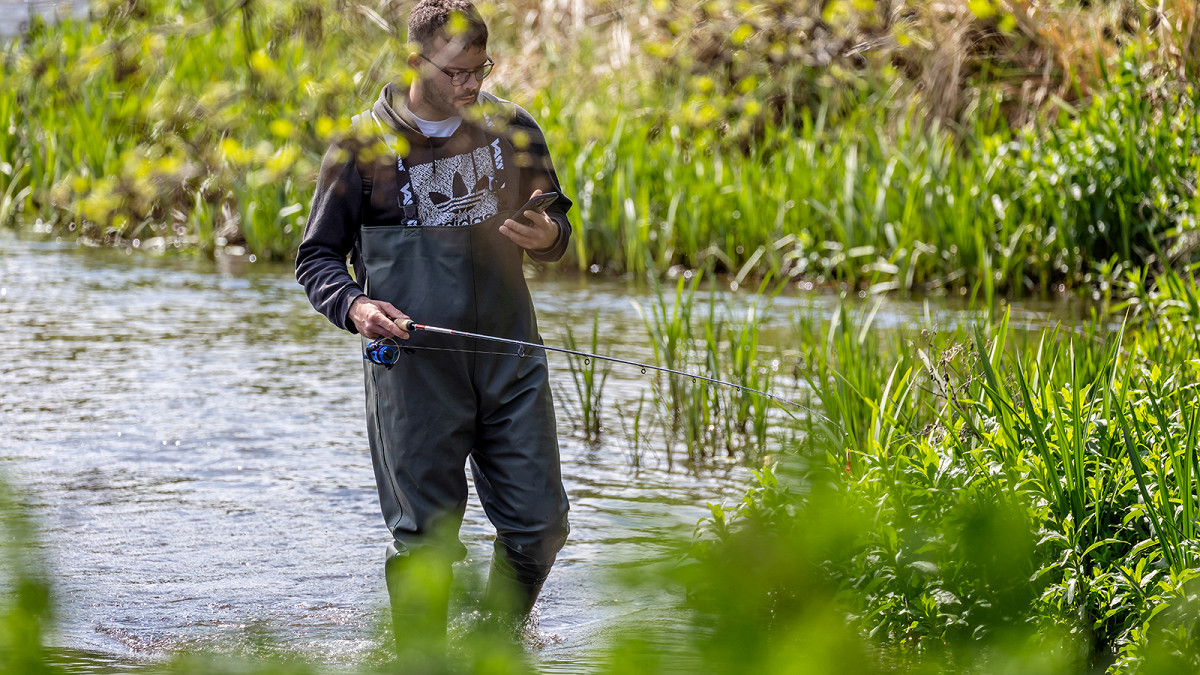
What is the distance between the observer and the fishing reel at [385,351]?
3484mm

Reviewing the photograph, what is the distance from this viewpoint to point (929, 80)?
11.3 metres

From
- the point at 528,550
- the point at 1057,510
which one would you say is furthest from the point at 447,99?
the point at 1057,510

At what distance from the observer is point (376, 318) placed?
11.0 feet

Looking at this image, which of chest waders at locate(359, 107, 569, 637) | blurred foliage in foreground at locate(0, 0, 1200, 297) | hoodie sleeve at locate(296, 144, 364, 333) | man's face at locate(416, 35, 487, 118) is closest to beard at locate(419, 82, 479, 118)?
man's face at locate(416, 35, 487, 118)

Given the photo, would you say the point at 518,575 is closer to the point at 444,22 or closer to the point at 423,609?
the point at 444,22

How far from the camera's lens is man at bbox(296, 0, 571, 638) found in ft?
11.4

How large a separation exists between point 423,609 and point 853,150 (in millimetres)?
9272

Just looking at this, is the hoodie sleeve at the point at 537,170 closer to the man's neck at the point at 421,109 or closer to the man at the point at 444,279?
the man at the point at 444,279

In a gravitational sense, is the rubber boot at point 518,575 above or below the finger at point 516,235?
below

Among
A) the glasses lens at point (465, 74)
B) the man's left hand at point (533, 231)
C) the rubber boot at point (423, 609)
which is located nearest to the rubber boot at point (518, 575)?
the man's left hand at point (533, 231)

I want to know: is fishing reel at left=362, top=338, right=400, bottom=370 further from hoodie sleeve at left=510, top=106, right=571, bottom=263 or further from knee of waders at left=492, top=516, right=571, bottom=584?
knee of waders at left=492, top=516, right=571, bottom=584

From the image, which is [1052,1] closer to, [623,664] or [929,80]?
[929,80]

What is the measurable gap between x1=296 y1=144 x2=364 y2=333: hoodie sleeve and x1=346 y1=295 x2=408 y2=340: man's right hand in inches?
1.2

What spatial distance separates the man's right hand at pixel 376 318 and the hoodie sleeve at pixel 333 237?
30 mm
